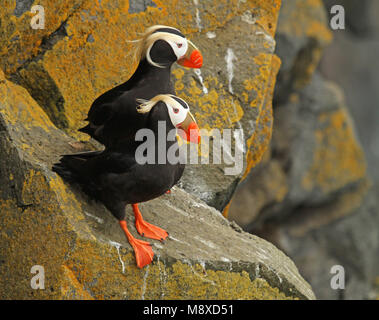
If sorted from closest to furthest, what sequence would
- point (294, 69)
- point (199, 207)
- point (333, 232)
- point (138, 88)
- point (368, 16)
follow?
point (138, 88)
point (199, 207)
point (294, 69)
point (333, 232)
point (368, 16)

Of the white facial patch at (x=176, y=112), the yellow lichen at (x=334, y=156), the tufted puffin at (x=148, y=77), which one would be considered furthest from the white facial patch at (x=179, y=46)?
the yellow lichen at (x=334, y=156)

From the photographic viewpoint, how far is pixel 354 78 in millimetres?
10766

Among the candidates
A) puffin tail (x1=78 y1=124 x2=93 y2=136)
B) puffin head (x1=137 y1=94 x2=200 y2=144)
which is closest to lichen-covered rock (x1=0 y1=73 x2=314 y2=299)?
puffin tail (x1=78 y1=124 x2=93 y2=136)

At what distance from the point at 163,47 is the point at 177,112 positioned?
472 mm

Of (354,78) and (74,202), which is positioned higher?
(354,78)

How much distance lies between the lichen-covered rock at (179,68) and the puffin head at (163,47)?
655 millimetres

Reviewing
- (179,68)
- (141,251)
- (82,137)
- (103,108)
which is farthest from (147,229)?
(179,68)

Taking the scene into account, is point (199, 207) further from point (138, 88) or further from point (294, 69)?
point (294, 69)

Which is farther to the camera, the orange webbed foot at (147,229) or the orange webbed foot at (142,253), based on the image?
the orange webbed foot at (147,229)

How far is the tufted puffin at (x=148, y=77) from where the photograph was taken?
3789 millimetres

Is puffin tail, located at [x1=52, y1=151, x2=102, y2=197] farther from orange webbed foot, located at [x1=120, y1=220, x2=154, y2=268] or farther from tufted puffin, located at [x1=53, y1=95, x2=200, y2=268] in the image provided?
orange webbed foot, located at [x1=120, y1=220, x2=154, y2=268]

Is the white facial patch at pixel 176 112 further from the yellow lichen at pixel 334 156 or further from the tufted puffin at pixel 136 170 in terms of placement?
the yellow lichen at pixel 334 156
